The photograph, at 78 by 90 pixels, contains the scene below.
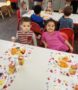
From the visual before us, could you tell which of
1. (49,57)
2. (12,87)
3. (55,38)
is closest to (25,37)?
(55,38)

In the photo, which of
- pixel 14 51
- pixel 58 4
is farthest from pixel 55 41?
pixel 58 4

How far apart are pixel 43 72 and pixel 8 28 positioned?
3401mm

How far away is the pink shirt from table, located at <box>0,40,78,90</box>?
0.49 m

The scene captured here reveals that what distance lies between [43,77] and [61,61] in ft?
0.89

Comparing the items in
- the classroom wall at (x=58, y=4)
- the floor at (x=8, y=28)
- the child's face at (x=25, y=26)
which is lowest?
the floor at (x=8, y=28)

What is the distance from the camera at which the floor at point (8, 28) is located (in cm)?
419

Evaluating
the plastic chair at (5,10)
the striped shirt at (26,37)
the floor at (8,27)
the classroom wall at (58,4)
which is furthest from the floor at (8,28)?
the striped shirt at (26,37)

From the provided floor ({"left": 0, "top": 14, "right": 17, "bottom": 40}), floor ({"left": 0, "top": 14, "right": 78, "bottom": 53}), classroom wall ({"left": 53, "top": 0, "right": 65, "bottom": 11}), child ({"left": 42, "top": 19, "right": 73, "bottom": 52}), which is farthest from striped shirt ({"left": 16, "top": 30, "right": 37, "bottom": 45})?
classroom wall ({"left": 53, "top": 0, "right": 65, "bottom": 11})

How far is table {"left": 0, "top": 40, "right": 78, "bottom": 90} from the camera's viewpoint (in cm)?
140

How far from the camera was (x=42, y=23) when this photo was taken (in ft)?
10.7

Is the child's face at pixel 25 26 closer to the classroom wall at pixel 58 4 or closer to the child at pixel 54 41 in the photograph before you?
the child at pixel 54 41

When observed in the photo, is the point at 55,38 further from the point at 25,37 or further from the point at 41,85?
the point at 41,85

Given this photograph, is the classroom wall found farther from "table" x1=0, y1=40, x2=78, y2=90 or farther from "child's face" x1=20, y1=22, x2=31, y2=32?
"table" x1=0, y1=40, x2=78, y2=90

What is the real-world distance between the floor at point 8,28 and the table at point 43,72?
1974 millimetres
